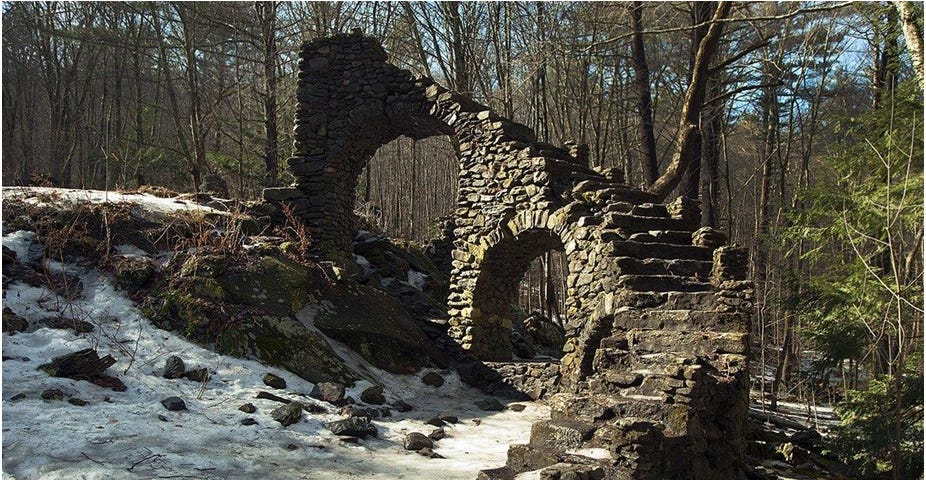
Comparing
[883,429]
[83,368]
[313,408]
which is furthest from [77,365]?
[883,429]

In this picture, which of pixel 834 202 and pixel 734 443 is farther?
pixel 834 202

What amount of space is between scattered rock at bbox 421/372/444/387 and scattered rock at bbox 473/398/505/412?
0.99m

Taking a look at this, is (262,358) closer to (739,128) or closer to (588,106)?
(588,106)

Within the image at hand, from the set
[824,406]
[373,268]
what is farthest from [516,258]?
[824,406]

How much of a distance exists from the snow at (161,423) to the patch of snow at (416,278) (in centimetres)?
595

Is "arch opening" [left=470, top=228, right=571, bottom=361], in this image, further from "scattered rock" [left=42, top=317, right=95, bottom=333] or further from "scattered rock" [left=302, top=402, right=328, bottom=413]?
"scattered rock" [left=42, top=317, right=95, bottom=333]

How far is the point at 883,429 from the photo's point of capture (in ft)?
21.7

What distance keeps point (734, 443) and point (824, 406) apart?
24.3 feet

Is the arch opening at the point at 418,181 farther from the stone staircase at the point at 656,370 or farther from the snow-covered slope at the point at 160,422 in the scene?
the snow-covered slope at the point at 160,422

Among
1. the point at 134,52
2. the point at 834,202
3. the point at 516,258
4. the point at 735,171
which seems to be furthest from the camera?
the point at 735,171

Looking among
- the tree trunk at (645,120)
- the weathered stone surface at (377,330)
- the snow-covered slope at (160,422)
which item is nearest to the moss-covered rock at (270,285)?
the weathered stone surface at (377,330)

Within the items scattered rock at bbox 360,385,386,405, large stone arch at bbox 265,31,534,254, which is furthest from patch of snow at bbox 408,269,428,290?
scattered rock at bbox 360,385,386,405

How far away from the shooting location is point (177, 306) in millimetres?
8531

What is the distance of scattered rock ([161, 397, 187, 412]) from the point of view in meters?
6.34
